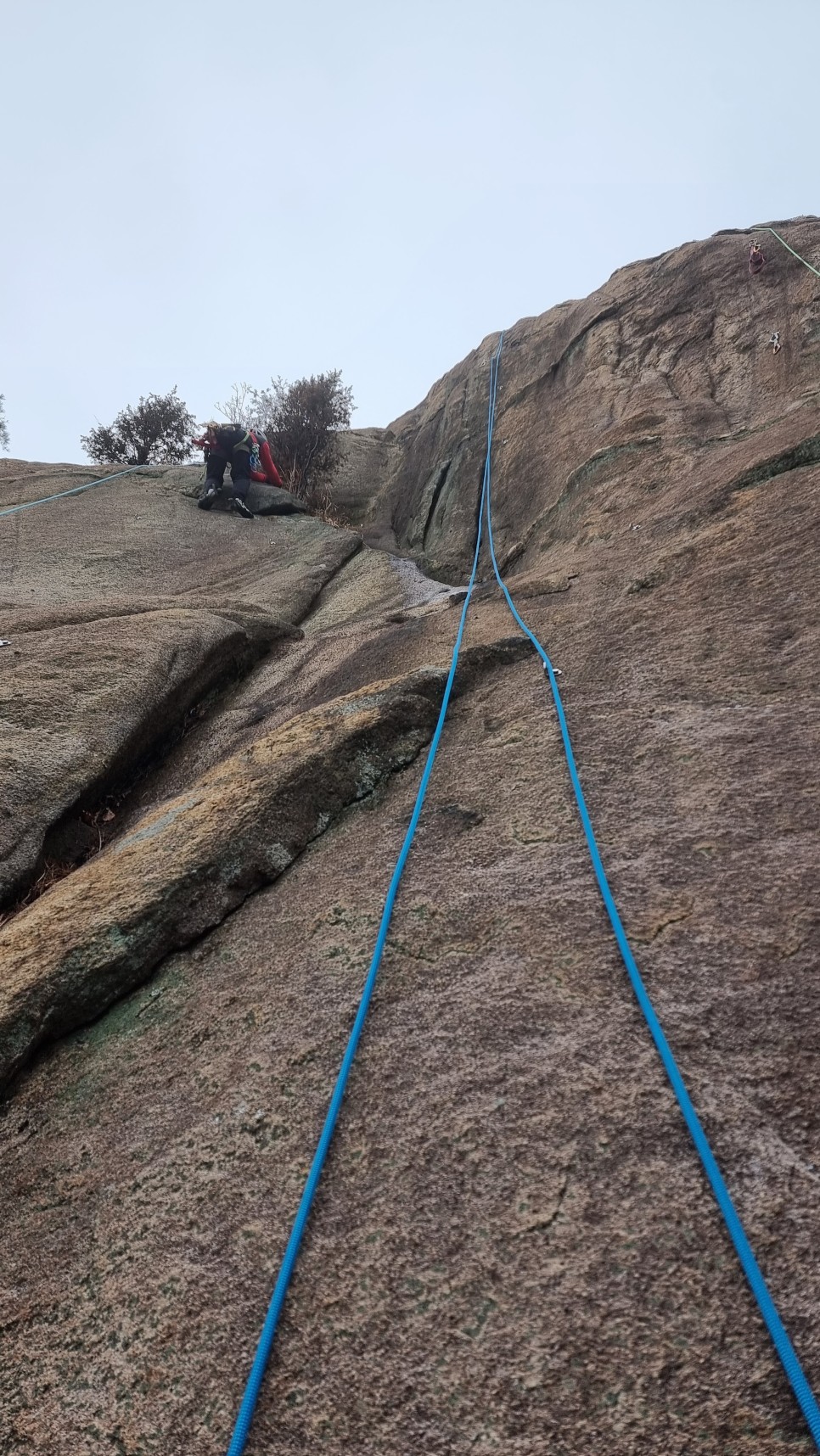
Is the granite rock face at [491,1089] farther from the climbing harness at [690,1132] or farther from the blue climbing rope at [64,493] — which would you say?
the blue climbing rope at [64,493]

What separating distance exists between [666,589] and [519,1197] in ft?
13.4

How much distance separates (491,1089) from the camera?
2453mm

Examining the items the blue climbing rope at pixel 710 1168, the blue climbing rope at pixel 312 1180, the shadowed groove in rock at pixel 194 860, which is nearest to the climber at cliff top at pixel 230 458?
the shadowed groove in rock at pixel 194 860

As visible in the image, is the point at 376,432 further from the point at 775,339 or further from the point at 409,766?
the point at 409,766

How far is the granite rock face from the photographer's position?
6.11 feet

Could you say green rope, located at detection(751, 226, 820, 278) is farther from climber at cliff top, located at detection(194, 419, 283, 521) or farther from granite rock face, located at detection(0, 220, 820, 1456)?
climber at cliff top, located at detection(194, 419, 283, 521)

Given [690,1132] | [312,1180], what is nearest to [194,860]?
[312,1180]

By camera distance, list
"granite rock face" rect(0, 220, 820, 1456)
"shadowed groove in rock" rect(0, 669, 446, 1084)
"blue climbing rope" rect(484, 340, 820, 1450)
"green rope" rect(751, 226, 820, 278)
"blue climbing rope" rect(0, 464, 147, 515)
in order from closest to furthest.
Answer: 1. "blue climbing rope" rect(484, 340, 820, 1450)
2. "granite rock face" rect(0, 220, 820, 1456)
3. "shadowed groove in rock" rect(0, 669, 446, 1084)
4. "green rope" rect(751, 226, 820, 278)
5. "blue climbing rope" rect(0, 464, 147, 515)

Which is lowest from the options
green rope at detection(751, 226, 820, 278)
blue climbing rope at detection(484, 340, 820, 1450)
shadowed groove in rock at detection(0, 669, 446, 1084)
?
blue climbing rope at detection(484, 340, 820, 1450)

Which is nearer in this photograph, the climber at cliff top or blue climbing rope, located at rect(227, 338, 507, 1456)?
blue climbing rope, located at rect(227, 338, 507, 1456)

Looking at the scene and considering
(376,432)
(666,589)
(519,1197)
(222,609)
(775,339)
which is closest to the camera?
(519,1197)

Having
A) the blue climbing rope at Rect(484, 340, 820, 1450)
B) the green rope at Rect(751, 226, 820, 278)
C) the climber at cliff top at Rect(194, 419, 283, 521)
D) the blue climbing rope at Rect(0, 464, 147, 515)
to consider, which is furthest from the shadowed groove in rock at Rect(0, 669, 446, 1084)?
the climber at cliff top at Rect(194, 419, 283, 521)

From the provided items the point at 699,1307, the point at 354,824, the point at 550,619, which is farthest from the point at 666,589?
the point at 699,1307

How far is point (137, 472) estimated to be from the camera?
13445mm
